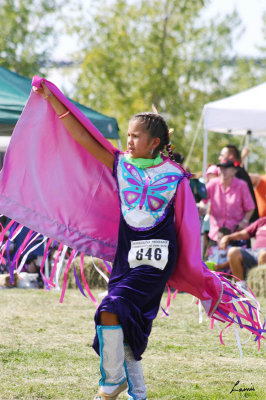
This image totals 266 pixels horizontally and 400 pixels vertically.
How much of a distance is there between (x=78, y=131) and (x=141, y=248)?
0.70 m

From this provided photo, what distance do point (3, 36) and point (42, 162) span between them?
18255 millimetres

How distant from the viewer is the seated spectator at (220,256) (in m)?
7.43

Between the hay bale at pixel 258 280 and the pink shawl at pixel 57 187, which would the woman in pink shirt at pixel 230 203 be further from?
the pink shawl at pixel 57 187

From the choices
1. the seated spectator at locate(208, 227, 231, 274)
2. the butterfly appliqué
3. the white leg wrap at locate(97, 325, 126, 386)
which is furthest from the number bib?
the seated spectator at locate(208, 227, 231, 274)

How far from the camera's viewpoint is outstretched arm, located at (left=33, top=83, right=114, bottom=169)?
339cm

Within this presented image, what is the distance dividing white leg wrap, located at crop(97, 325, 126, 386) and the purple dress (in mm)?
53

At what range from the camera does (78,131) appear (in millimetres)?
3412

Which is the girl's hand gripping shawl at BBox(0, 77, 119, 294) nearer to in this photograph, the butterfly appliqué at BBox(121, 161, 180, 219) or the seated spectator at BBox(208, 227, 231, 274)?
the butterfly appliqué at BBox(121, 161, 180, 219)

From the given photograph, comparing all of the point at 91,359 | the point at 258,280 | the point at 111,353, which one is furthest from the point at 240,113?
the point at 111,353

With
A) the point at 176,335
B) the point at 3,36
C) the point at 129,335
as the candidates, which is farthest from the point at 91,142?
the point at 3,36

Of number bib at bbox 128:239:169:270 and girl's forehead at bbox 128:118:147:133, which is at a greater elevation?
girl's forehead at bbox 128:118:147:133

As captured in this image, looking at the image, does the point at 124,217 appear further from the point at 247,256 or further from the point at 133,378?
the point at 247,256

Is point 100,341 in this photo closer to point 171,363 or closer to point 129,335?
point 129,335

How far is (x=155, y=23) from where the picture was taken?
57.5 feet
